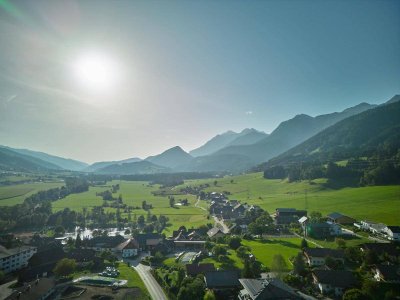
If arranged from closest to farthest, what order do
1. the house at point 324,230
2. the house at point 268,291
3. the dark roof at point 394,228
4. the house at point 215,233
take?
the house at point 268,291 < the dark roof at point 394,228 < the house at point 324,230 < the house at point 215,233

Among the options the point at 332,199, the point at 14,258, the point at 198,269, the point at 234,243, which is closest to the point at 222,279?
the point at 198,269

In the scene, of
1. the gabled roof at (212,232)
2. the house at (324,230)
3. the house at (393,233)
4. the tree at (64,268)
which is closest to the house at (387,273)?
the house at (393,233)

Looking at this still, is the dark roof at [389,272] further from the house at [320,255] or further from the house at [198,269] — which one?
the house at [198,269]

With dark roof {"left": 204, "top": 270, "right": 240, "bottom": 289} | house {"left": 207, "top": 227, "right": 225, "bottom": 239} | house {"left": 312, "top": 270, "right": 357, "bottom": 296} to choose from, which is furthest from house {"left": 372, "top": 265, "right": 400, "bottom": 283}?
house {"left": 207, "top": 227, "right": 225, "bottom": 239}

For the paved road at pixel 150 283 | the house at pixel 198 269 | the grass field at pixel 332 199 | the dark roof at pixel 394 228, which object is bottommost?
the paved road at pixel 150 283

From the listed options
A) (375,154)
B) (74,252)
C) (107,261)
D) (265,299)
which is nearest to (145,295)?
(265,299)

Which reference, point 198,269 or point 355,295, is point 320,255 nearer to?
point 355,295

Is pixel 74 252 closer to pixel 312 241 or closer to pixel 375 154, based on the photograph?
pixel 312 241
